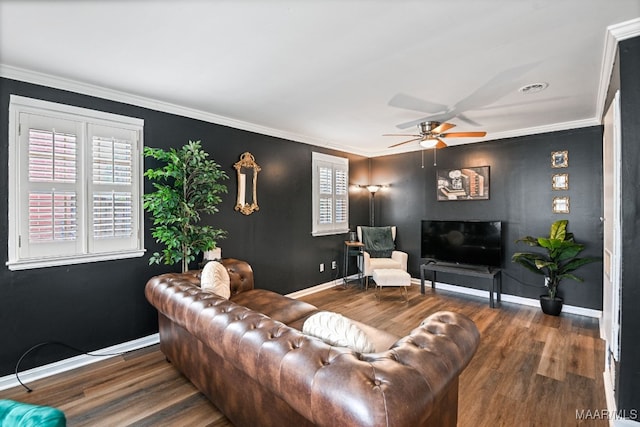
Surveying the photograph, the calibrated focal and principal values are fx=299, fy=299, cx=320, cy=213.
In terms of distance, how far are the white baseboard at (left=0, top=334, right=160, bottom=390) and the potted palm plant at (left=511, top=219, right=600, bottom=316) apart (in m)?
4.81

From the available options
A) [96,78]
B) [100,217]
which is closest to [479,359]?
[100,217]

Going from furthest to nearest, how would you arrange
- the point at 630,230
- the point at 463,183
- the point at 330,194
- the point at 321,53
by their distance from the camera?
the point at 330,194, the point at 463,183, the point at 321,53, the point at 630,230

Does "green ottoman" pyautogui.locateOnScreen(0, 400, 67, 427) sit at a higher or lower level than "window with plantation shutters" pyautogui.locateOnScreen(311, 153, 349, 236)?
lower

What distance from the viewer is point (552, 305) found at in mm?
4023

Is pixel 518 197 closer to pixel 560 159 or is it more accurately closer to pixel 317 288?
pixel 560 159

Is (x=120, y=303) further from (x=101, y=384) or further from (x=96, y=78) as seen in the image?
(x=96, y=78)

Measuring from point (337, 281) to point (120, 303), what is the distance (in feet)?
11.6

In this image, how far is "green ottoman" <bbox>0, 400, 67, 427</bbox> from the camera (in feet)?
3.43

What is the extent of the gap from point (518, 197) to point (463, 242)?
1062 millimetres

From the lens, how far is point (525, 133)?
454cm

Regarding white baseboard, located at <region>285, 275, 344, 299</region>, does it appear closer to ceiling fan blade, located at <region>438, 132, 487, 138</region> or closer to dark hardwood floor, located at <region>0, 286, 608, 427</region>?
dark hardwood floor, located at <region>0, 286, 608, 427</region>

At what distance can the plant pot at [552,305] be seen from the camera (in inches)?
158

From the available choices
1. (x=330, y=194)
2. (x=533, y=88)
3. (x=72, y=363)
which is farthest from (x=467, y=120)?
(x=72, y=363)

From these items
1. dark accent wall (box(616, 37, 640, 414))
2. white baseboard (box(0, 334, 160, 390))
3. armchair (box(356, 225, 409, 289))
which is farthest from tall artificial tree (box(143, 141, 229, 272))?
dark accent wall (box(616, 37, 640, 414))
